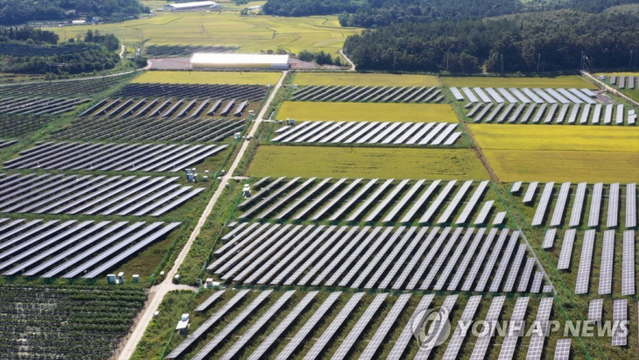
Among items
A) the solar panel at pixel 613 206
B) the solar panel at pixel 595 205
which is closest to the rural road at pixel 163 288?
the solar panel at pixel 595 205

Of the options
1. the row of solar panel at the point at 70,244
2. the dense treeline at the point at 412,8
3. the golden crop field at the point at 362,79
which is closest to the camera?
the row of solar panel at the point at 70,244

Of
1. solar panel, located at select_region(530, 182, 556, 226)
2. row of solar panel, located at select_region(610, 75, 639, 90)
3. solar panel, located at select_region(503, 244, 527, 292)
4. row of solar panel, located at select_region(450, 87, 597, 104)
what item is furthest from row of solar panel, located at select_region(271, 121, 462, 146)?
row of solar panel, located at select_region(610, 75, 639, 90)

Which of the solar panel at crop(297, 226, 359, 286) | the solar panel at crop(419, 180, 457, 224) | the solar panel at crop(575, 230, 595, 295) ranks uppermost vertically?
the solar panel at crop(419, 180, 457, 224)

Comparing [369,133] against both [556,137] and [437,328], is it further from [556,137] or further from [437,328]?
[437,328]

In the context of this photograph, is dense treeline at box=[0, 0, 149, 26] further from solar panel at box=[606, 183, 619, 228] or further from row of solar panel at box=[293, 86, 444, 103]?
solar panel at box=[606, 183, 619, 228]

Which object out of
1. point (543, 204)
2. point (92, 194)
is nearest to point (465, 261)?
point (543, 204)

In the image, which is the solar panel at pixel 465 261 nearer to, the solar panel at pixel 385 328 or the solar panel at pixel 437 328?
the solar panel at pixel 437 328
